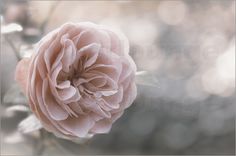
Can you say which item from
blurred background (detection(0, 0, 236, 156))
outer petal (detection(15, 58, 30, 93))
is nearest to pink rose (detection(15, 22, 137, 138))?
outer petal (detection(15, 58, 30, 93))

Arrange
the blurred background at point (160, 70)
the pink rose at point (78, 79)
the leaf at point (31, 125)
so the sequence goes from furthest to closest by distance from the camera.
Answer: the blurred background at point (160, 70)
the leaf at point (31, 125)
the pink rose at point (78, 79)

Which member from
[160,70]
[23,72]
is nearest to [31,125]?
[23,72]

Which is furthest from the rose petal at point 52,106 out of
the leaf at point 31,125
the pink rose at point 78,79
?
the leaf at point 31,125

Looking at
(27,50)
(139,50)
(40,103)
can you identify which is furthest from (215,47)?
(40,103)

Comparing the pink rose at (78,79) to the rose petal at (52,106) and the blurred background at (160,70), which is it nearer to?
Result: the rose petal at (52,106)

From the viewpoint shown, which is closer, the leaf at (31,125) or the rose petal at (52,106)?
the rose petal at (52,106)

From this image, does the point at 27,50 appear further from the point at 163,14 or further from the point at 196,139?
the point at 196,139
